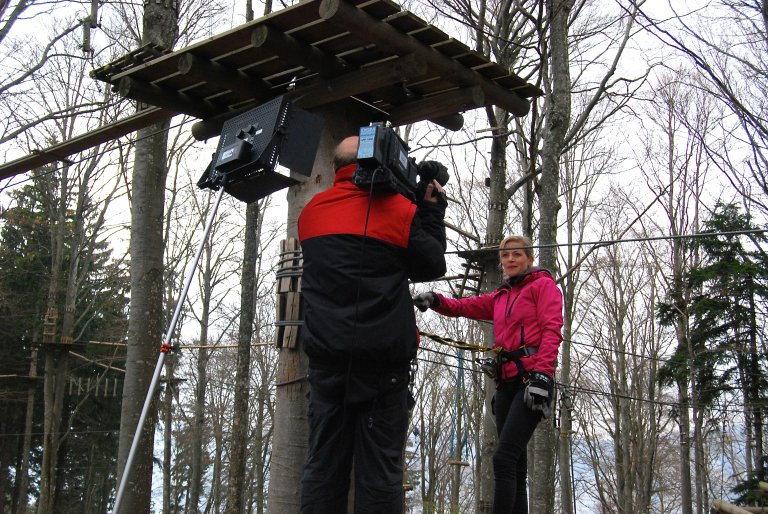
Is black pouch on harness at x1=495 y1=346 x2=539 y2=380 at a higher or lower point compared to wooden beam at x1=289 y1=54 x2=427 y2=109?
lower

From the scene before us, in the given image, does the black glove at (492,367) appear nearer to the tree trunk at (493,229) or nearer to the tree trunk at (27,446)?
the tree trunk at (493,229)

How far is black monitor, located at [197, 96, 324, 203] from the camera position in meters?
3.24

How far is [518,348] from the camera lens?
152 inches

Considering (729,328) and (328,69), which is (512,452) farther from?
(729,328)

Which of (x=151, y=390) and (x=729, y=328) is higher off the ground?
(x=729, y=328)

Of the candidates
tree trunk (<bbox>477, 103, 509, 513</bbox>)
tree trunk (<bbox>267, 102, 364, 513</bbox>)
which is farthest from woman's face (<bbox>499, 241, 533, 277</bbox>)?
tree trunk (<bbox>477, 103, 509, 513</bbox>)

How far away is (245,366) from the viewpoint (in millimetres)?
11320

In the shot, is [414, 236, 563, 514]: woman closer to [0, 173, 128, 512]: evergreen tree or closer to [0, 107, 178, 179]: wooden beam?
[0, 107, 178, 179]: wooden beam

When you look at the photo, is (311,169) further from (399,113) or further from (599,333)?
(599,333)

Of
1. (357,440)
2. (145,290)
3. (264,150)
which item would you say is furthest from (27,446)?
(357,440)

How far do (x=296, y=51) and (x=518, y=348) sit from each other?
2.04 meters

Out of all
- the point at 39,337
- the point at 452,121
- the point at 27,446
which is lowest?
the point at 27,446

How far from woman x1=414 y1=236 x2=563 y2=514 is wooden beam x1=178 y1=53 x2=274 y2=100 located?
4.95 ft

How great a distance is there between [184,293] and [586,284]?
22.9m
